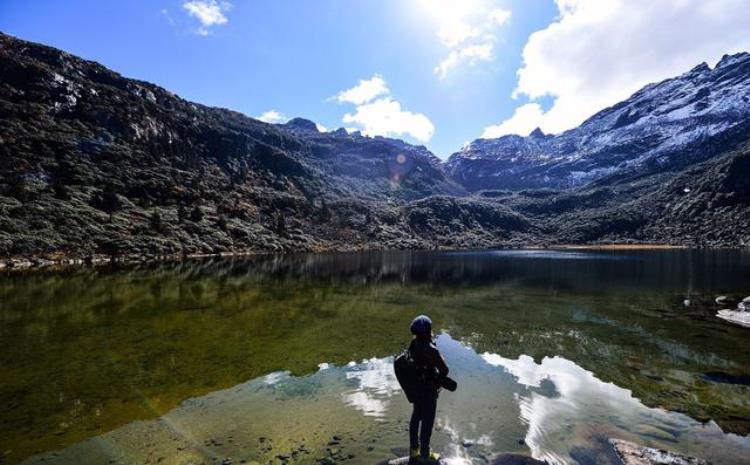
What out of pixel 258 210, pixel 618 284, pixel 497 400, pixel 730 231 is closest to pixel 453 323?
pixel 497 400

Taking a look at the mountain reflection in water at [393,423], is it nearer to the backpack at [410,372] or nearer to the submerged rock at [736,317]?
the backpack at [410,372]

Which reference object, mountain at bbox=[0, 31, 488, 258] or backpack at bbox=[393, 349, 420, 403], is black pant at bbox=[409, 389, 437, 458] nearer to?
backpack at bbox=[393, 349, 420, 403]

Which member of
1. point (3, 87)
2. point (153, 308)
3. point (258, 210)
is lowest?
point (153, 308)

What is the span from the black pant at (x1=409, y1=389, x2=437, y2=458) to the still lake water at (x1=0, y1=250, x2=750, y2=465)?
1.18 metres

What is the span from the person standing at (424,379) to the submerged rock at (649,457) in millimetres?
4628

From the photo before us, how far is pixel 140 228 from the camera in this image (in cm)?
10450

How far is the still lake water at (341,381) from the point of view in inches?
417

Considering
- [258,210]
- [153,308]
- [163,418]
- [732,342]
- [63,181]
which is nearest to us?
[163,418]

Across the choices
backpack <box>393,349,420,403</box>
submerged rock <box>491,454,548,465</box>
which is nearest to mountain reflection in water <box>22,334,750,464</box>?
submerged rock <box>491,454,548,465</box>

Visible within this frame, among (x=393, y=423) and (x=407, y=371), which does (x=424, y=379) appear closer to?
(x=407, y=371)

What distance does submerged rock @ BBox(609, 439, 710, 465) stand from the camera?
949cm

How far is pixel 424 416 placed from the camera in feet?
30.6

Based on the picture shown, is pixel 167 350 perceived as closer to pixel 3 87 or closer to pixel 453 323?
pixel 453 323

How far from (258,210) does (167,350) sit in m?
161
